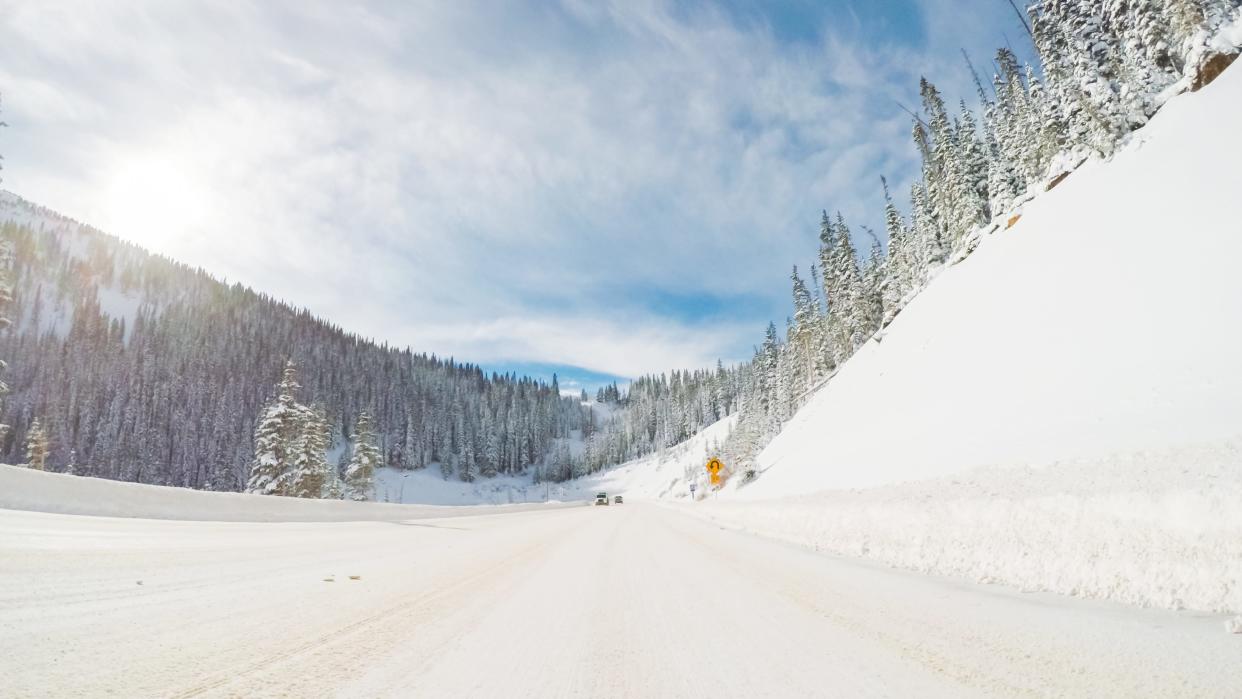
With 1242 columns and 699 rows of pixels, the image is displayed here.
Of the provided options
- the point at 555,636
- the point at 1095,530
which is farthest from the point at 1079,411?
the point at 555,636

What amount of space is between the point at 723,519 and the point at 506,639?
20170mm

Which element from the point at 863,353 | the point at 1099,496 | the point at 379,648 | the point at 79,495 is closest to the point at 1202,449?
the point at 1099,496

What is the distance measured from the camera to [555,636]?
3.71 m

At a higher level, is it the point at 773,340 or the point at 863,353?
the point at 773,340

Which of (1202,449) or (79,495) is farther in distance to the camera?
(79,495)

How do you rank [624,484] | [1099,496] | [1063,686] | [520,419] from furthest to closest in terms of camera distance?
[520,419] → [624,484] → [1099,496] → [1063,686]

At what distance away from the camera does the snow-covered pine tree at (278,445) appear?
35406mm

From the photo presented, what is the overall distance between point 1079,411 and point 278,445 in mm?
42343

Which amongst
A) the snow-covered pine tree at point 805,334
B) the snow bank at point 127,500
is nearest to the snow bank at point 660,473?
the snow-covered pine tree at point 805,334

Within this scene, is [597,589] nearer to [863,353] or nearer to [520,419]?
[863,353]

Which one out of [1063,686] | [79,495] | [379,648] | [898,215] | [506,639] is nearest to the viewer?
[1063,686]

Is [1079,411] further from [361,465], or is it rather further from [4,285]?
[361,465]

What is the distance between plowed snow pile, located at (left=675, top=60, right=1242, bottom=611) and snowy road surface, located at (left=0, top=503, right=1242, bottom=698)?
3.09 feet

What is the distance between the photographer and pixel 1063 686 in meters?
2.52
